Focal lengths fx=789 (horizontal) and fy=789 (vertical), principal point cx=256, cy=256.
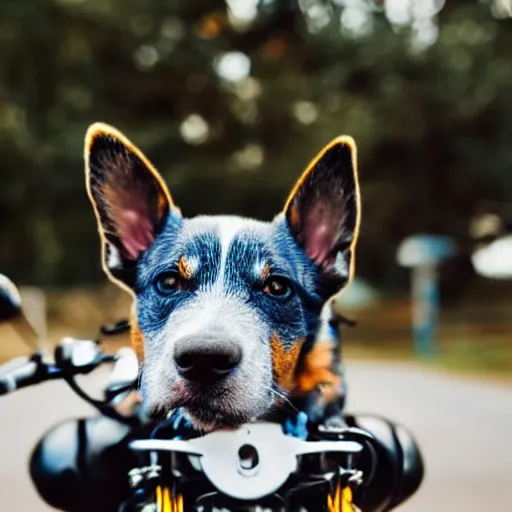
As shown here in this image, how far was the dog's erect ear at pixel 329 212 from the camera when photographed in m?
1.01

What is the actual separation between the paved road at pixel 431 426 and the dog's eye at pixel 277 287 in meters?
0.98

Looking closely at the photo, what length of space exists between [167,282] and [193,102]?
1.43 m

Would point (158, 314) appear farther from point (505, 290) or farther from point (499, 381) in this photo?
point (505, 290)

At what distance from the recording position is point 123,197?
1034 millimetres

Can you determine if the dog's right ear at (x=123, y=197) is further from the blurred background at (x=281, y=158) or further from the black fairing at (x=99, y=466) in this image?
the blurred background at (x=281, y=158)

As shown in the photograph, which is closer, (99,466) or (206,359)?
(206,359)

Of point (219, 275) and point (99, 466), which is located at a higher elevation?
point (219, 275)

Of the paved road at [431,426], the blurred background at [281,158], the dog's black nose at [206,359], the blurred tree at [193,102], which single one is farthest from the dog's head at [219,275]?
the paved road at [431,426]

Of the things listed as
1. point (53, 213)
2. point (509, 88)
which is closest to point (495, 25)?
point (509, 88)

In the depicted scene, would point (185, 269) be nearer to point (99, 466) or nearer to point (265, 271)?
point (265, 271)

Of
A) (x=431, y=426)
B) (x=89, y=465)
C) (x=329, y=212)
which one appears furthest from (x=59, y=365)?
(x=431, y=426)

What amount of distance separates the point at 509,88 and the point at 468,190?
1133 millimetres

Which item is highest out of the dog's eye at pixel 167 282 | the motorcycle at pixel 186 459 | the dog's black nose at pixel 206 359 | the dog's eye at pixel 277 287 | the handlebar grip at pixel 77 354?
the dog's eye at pixel 167 282

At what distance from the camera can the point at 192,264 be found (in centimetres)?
98
